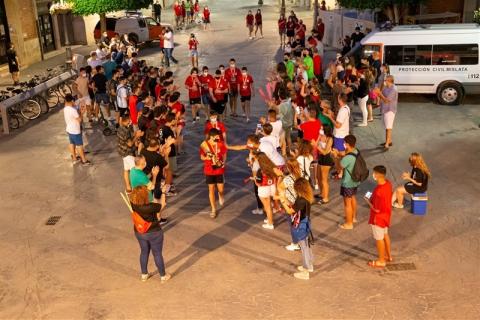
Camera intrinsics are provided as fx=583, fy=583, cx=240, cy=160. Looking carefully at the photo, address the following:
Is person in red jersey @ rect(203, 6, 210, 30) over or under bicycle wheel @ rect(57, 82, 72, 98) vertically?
over

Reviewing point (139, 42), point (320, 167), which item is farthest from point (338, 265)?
point (139, 42)

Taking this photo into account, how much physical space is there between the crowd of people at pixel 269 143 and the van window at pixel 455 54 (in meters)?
1.83

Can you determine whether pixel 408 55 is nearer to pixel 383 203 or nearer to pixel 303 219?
pixel 383 203

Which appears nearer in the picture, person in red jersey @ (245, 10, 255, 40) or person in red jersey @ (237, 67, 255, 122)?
person in red jersey @ (237, 67, 255, 122)

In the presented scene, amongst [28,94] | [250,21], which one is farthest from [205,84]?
[250,21]

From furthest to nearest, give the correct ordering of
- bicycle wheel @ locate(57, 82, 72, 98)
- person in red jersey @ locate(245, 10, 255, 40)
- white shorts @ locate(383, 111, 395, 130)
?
1. person in red jersey @ locate(245, 10, 255, 40)
2. bicycle wheel @ locate(57, 82, 72, 98)
3. white shorts @ locate(383, 111, 395, 130)

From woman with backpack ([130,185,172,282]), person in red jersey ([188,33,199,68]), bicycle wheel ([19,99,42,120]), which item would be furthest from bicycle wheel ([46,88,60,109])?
woman with backpack ([130,185,172,282])

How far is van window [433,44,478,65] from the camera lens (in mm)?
17031

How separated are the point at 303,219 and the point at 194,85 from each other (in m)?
8.81

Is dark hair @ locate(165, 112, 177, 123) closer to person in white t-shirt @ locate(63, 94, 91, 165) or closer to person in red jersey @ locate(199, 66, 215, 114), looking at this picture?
person in white t-shirt @ locate(63, 94, 91, 165)

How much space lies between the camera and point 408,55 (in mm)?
17453

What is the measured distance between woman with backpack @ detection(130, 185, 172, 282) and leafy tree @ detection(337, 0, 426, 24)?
1765 centimetres

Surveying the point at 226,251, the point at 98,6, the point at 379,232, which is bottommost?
the point at 226,251

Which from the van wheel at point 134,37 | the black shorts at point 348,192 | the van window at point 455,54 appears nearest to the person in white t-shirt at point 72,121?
the black shorts at point 348,192
